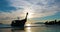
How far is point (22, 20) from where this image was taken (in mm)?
90438

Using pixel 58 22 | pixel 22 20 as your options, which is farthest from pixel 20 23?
pixel 58 22

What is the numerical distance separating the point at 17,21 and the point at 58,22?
91.9 m

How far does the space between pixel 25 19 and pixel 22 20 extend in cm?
309

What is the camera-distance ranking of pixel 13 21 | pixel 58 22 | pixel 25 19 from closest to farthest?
pixel 25 19
pixel 13 21
pixel 58 22

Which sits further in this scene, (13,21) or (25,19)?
(13,21)

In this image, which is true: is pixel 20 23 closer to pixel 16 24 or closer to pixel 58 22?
pixel 16 24

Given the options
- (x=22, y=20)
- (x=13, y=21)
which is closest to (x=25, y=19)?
(x=22, y=20)

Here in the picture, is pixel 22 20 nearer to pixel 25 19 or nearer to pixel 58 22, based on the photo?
pixel 25 19

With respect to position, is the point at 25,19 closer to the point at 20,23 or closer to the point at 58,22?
the point at 20,23

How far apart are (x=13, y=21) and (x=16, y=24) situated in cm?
500

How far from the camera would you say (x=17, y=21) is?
91.5m

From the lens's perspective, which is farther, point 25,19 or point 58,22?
point 58,22

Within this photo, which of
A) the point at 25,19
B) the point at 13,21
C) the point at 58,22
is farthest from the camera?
the point at 58,22

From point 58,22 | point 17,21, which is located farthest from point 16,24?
point 58,22
